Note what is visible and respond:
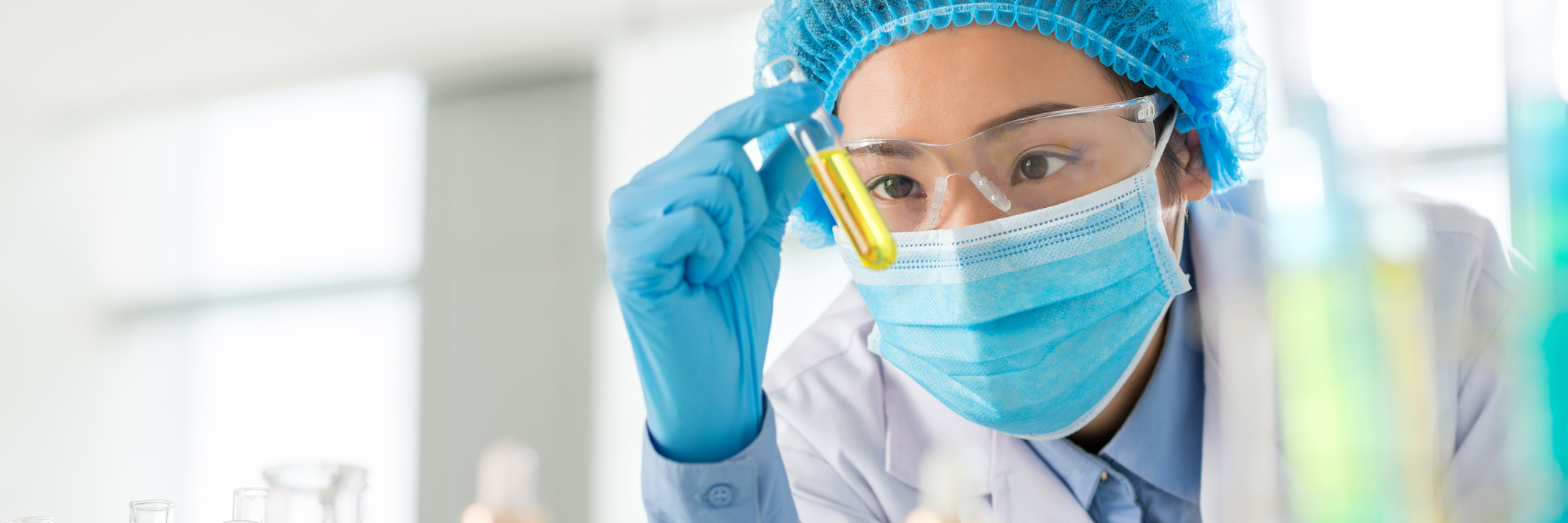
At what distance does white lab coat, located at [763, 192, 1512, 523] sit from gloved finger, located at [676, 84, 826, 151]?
436mm

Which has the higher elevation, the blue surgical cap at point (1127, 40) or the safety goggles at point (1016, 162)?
the blue surgical cap at point (1127, 40)

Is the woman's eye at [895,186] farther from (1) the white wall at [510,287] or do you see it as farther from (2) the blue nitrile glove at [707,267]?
(1) the white wall at [510,287]

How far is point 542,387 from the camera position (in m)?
3.41

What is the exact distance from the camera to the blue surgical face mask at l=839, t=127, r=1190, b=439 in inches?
49.1

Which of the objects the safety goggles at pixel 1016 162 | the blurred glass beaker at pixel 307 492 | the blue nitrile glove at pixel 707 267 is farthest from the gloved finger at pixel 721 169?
the blurred glass beaker at pixel 307 492

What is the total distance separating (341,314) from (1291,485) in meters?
3.50

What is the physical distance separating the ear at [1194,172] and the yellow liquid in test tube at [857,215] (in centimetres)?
63

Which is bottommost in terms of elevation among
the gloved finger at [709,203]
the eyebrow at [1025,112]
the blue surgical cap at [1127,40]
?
the gloved finger at [709,203]

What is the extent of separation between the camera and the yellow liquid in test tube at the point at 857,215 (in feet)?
3.31

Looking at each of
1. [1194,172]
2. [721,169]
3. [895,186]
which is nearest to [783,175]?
[721,169]

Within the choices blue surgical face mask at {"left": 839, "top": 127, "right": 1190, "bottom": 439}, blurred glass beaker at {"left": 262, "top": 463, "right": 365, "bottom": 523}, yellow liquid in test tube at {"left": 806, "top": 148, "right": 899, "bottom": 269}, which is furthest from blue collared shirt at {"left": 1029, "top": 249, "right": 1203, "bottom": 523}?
blurred glass beaker at {"left": 262, "top": 463, "right": 365, "bottom": 523}

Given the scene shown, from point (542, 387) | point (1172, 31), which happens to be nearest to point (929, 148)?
point (1172, 31)

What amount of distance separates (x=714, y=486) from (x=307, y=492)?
41 centimetres

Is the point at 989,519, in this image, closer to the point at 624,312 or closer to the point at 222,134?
the point at 624,312
